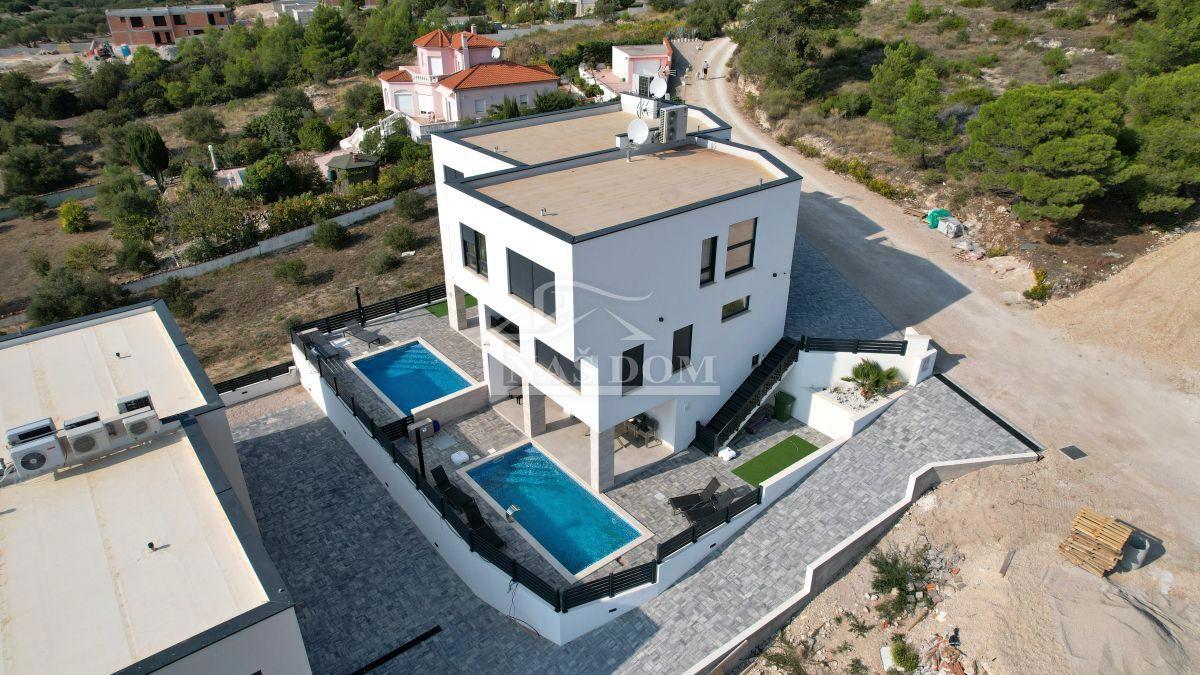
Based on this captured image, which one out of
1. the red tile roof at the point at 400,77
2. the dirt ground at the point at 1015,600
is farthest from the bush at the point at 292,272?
the red tile roof at the point at 400,77

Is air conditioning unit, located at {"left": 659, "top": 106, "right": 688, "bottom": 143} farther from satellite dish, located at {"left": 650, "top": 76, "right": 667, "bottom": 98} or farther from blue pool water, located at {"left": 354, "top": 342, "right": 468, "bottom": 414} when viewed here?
blue pool water, located at {"left": 354, "top": 342, "right": 468, "bottom": 414}

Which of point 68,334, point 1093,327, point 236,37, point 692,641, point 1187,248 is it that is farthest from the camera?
point 236,37

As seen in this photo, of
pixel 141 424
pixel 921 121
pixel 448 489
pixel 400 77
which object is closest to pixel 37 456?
pixel 141 424

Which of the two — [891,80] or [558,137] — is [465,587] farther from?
[891,80]

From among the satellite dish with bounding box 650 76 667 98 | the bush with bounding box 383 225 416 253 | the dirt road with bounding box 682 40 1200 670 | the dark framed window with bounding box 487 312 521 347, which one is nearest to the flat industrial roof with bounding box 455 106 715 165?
the satellite dish with bounding box 650 76 667 98

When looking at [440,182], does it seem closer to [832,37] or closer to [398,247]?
[398,247]

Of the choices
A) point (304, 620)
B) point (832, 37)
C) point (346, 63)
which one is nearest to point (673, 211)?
point (304, 620)
